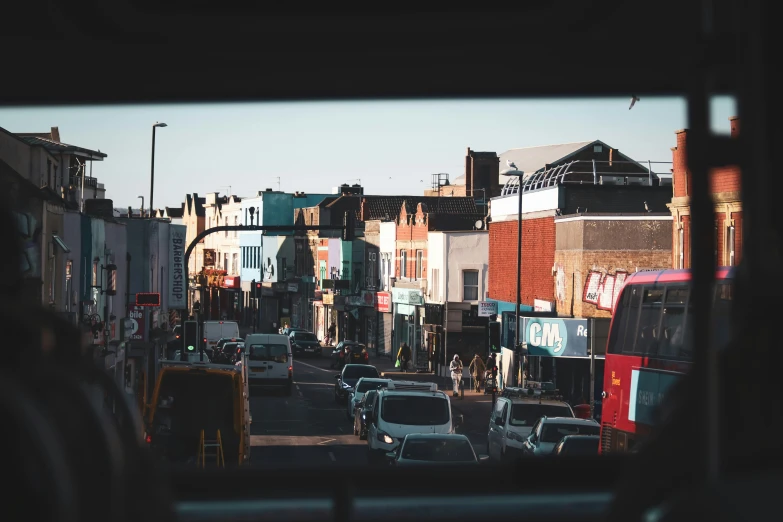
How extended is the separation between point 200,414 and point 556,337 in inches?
676

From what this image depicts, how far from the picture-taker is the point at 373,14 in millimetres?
3574

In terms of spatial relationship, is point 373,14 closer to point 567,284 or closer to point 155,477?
point 155,477

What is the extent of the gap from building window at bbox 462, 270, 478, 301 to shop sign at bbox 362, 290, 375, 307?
49.1 ft

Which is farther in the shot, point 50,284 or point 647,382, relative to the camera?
point 50,284

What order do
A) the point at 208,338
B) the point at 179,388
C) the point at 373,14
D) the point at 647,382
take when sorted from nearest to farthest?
the point at 373,14 < the point at 647,382 < the point at 179,388 < the point at 208,338

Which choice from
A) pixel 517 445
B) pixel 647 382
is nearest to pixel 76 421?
pixel 647 382

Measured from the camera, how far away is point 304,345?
6944cm

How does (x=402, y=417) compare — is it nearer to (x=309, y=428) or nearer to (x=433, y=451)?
(x=433, y=451)

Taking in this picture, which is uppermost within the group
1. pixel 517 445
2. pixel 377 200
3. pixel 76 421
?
pixel 377 200

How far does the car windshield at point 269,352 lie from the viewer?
4453 centimetres

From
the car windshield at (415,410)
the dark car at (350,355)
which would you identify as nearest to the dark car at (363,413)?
the car windshield at (415,410)

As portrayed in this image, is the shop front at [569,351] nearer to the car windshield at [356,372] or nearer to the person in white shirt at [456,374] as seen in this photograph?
the person in white shirt at [456,374]

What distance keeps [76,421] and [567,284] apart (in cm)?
4294

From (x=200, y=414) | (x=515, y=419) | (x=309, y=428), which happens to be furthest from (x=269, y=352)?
(x=200, y=414)
